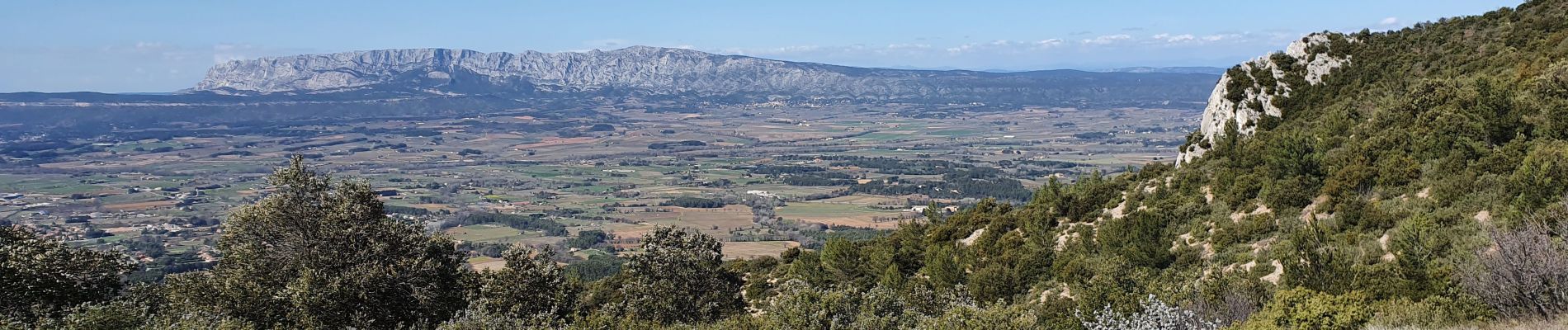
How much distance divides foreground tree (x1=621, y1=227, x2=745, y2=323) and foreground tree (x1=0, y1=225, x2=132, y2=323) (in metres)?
12.6

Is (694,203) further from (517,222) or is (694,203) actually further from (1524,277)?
(1524,277)

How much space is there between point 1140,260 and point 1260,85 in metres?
21.5

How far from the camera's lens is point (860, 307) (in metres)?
18.8

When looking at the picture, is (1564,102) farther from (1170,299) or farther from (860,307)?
(860,307)

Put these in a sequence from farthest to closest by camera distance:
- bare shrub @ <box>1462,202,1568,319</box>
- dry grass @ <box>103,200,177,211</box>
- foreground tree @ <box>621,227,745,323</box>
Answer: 1. dry grass @ <box>103,200,177,211</box>
2. foreground tree @ <box>621,227,745,323</box>
3. bare shrub @ <box>1462,202,1568,319</box>

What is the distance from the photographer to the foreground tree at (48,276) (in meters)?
18.5

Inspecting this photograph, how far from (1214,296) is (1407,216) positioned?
7.65 metres

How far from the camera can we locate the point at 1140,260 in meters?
23.2

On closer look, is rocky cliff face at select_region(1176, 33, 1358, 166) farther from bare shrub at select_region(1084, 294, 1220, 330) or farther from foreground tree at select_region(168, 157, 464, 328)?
foreground tree at select_region(168, 157, 464, 328)

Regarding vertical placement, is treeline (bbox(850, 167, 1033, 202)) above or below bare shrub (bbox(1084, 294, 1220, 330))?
below

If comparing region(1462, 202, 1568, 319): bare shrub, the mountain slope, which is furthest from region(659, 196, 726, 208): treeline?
region(1462, 202, 1568, 319): bare shrub

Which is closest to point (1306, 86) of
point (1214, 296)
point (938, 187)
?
point (1214, 296)

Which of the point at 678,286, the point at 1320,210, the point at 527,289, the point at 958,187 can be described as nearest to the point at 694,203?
the point at 958,187

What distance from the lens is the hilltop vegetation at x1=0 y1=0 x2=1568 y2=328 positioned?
49.6ft
